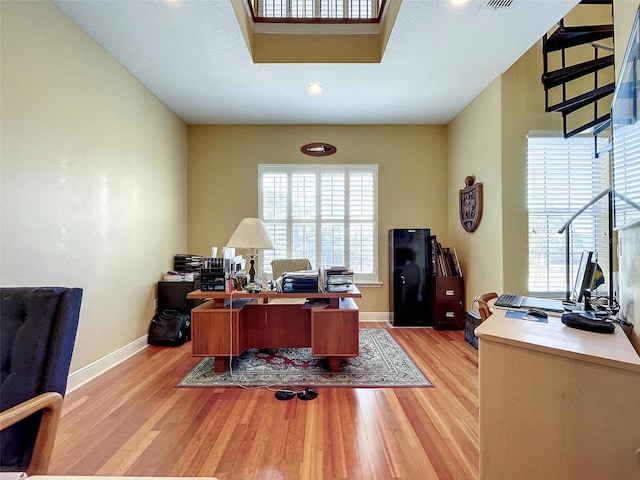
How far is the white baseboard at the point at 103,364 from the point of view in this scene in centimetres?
239

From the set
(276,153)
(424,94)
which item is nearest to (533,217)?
(424,94)

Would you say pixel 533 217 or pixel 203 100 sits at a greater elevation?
pixel 203 100

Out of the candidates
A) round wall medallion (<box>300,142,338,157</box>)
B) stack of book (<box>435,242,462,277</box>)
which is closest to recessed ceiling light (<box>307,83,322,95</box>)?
round wall medallion (<box>300,142,338,157</box>)

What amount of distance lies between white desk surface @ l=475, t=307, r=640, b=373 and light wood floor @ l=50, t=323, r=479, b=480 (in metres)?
0.80

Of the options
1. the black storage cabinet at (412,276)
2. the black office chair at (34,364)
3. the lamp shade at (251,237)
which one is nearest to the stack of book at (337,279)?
the lamp shade at (251,237)

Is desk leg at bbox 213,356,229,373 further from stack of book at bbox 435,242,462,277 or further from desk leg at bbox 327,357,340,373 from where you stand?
stack of book at bbox 435,242,462,277

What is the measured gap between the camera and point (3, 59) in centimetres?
184

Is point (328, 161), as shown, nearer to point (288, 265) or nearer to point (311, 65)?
point (311, 65)

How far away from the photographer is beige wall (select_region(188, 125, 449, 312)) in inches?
178

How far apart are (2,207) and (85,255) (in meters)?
0.74

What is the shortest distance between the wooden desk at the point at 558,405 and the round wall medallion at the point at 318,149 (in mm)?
3333

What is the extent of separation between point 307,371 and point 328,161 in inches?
121

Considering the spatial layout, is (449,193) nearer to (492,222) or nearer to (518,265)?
(492,222)

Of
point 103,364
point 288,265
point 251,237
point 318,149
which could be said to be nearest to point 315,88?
point 318,149
